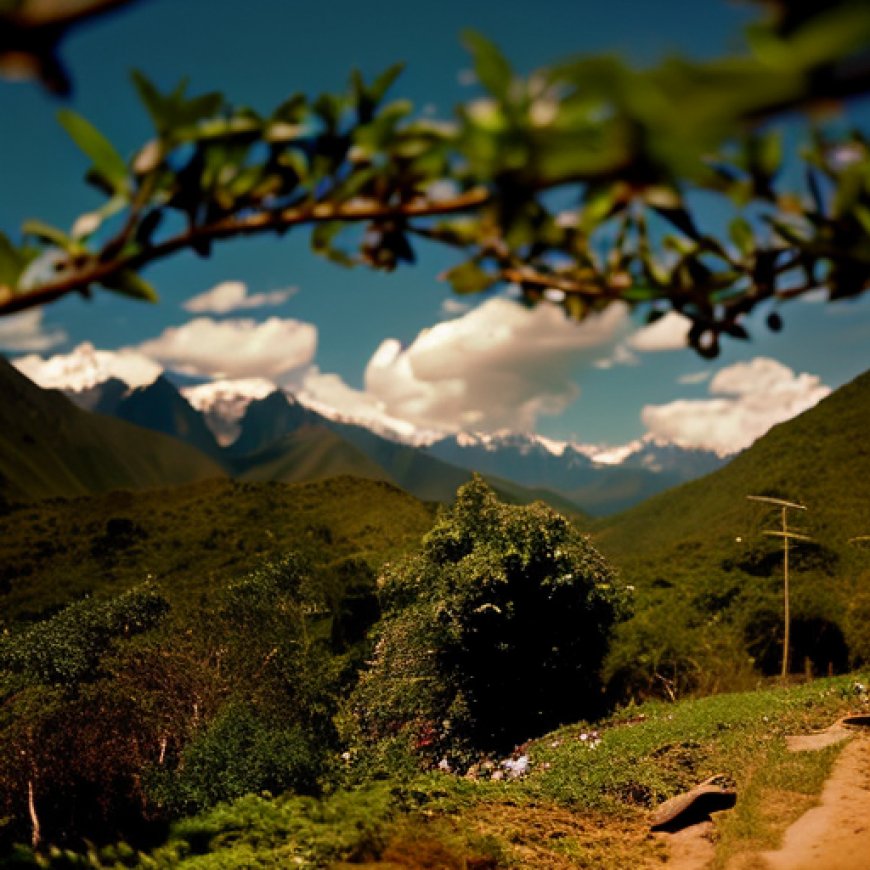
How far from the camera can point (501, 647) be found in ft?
39.2

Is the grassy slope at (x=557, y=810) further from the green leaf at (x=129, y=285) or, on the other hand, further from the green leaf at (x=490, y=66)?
the green leaf at (x=490, y=66)

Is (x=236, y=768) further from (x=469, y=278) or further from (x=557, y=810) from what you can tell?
(x=469, y=278)

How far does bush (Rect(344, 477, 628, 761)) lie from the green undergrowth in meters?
2.36

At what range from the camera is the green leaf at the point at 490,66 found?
1.91 ft

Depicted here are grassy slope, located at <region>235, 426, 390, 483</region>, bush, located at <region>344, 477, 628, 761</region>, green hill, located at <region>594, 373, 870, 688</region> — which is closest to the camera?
bush, located at <region>344, 477, 628, 761</region>

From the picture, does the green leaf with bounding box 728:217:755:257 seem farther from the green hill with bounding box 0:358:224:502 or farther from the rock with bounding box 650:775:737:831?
the green hill with bounding box 0:358:224:502

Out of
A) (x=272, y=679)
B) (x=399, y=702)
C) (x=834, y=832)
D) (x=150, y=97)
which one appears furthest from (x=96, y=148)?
(x=399, y=702)

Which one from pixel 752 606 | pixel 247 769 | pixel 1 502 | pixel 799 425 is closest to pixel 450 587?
pixel 247 769

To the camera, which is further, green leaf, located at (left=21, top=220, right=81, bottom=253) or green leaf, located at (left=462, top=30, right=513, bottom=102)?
green leaf, located at (left=21, top=220, right=81, bottom=253)

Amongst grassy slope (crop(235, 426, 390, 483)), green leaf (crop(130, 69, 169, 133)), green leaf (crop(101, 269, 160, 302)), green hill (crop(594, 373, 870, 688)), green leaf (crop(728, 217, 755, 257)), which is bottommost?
green hill (crop(594, 373, 870, 688))

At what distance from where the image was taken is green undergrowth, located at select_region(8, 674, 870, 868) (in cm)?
500

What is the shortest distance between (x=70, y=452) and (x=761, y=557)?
4396 inches

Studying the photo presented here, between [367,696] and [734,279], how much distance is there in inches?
556

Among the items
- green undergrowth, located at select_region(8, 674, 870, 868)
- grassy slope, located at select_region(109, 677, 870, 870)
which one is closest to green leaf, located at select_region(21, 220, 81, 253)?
green undergrowth, located at select_region(8, 674, 870, 868)
